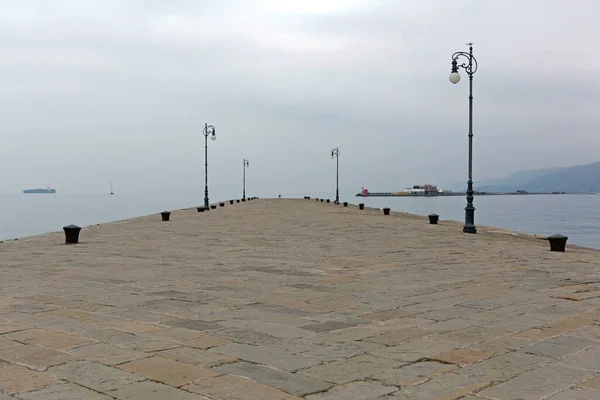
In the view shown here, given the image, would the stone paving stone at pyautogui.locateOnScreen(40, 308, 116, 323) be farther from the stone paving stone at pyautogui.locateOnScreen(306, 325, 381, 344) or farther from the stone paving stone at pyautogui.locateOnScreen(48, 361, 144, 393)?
the stone paving stone at pyautogui.locateOnScreen(306, 325, 381, 344)

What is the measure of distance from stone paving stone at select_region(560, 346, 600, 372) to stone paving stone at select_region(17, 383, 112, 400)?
3324mm

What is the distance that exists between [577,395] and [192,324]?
11.2 feet

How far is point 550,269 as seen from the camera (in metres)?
10.3

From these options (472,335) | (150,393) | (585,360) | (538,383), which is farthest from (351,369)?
(585,360)

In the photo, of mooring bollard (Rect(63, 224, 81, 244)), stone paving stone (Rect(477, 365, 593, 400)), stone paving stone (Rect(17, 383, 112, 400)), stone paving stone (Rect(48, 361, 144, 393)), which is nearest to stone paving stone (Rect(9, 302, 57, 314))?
stone paving stone (Rect(48, 361, 144, 393))

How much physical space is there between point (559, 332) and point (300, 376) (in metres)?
2.71

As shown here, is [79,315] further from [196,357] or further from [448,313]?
[448,313]

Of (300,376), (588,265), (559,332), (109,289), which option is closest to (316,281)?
(109,289)

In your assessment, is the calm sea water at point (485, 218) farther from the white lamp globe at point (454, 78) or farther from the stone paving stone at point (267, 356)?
the stone paving stone at point (267, 356)

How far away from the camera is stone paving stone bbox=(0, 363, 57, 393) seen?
3.83 meters

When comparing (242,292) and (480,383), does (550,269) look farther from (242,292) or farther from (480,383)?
(480,383)

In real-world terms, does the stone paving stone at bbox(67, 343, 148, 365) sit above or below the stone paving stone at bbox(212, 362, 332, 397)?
above

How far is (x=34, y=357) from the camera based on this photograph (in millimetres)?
4508

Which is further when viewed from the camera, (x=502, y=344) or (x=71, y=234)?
(x=71, y=234)
